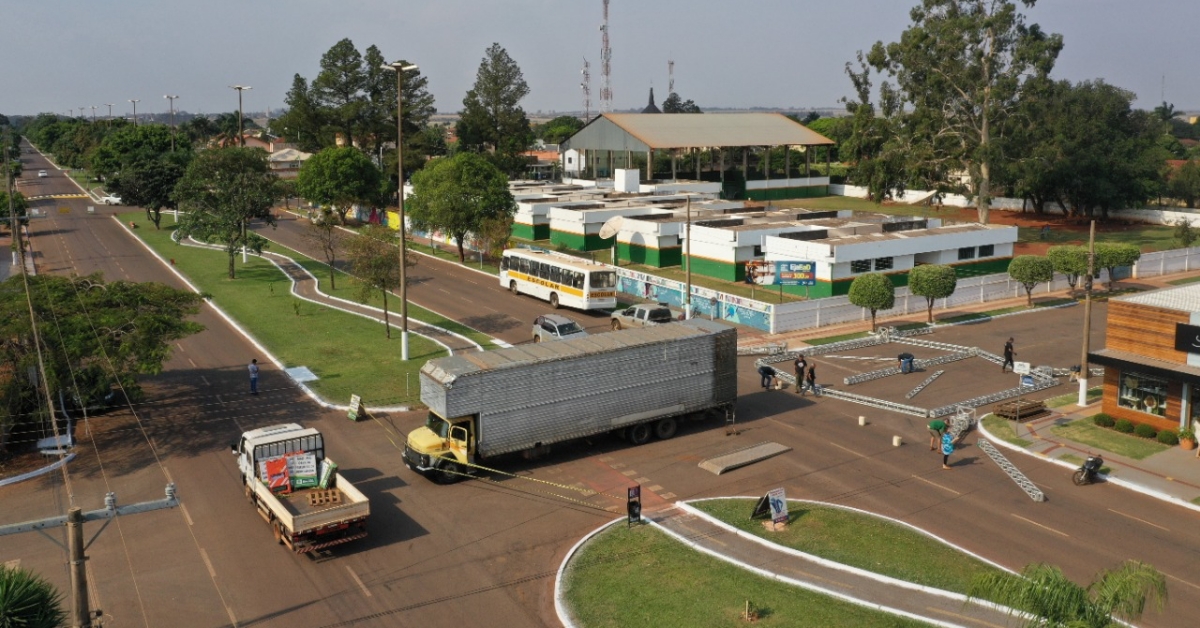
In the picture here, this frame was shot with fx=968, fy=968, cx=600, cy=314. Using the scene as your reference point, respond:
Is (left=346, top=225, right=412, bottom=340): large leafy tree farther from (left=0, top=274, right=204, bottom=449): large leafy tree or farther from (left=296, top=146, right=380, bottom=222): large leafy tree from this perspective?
(left=296, top=146, right=380, bottom=222): large leafy tree

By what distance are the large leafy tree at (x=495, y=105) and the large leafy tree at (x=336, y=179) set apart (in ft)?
122

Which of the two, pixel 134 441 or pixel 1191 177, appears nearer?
pixel 134 441

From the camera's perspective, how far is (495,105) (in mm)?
124188

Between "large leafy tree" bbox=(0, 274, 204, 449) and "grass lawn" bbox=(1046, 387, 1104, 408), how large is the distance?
2999cm

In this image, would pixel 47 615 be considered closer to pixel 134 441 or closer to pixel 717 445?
pixel 134 441

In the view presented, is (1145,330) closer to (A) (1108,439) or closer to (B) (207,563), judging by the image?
(A) (1108,439)

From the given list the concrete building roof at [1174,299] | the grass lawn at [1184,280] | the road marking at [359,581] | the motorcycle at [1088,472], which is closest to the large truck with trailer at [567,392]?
the road marking at [359,581]

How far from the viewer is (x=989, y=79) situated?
74.8 meters

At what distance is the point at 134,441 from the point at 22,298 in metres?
5.81

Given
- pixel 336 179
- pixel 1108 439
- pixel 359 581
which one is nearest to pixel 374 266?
pixel 359 581

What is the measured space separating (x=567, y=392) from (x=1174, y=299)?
19905 millimetres

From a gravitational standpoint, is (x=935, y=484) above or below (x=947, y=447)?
below

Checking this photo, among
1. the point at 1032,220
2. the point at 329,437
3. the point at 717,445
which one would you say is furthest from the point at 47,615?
the point at 1032,220

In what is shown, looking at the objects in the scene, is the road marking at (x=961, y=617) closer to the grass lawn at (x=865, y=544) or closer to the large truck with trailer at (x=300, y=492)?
the grass lawn at (x=865, y=544)
